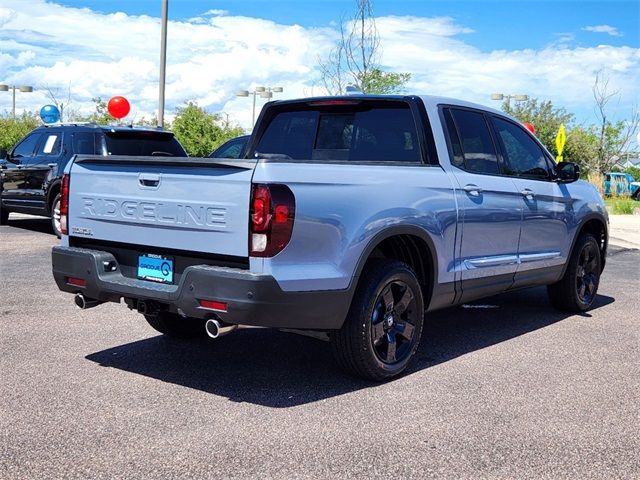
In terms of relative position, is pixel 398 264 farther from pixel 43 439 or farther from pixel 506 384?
pixel 43 439

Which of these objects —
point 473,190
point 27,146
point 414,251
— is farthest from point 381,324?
point 27,146

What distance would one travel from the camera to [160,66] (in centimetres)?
1586

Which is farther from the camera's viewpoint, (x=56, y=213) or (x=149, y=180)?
(x=56, y=213)

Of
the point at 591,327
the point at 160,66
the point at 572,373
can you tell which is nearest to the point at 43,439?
the point at 572,373

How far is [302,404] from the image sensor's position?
4.46 metres

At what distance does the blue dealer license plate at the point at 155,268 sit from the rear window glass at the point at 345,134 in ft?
5.33

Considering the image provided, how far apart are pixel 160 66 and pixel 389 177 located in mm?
12117

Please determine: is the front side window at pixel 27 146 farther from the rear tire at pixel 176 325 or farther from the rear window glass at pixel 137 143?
the rear tire at pixel 176 325

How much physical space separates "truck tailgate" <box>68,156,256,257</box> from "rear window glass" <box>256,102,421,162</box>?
1473 millimetres

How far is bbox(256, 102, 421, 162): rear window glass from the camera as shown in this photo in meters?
5.41

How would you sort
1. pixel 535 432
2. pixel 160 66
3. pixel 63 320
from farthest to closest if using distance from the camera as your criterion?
1. pixel 160 66
2. pixel 63 320
3. pixel 535 432

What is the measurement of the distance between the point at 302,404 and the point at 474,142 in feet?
8.61

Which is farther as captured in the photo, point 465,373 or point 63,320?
point 63,320

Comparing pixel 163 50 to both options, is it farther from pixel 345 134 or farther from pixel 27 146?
pixel 345 134
